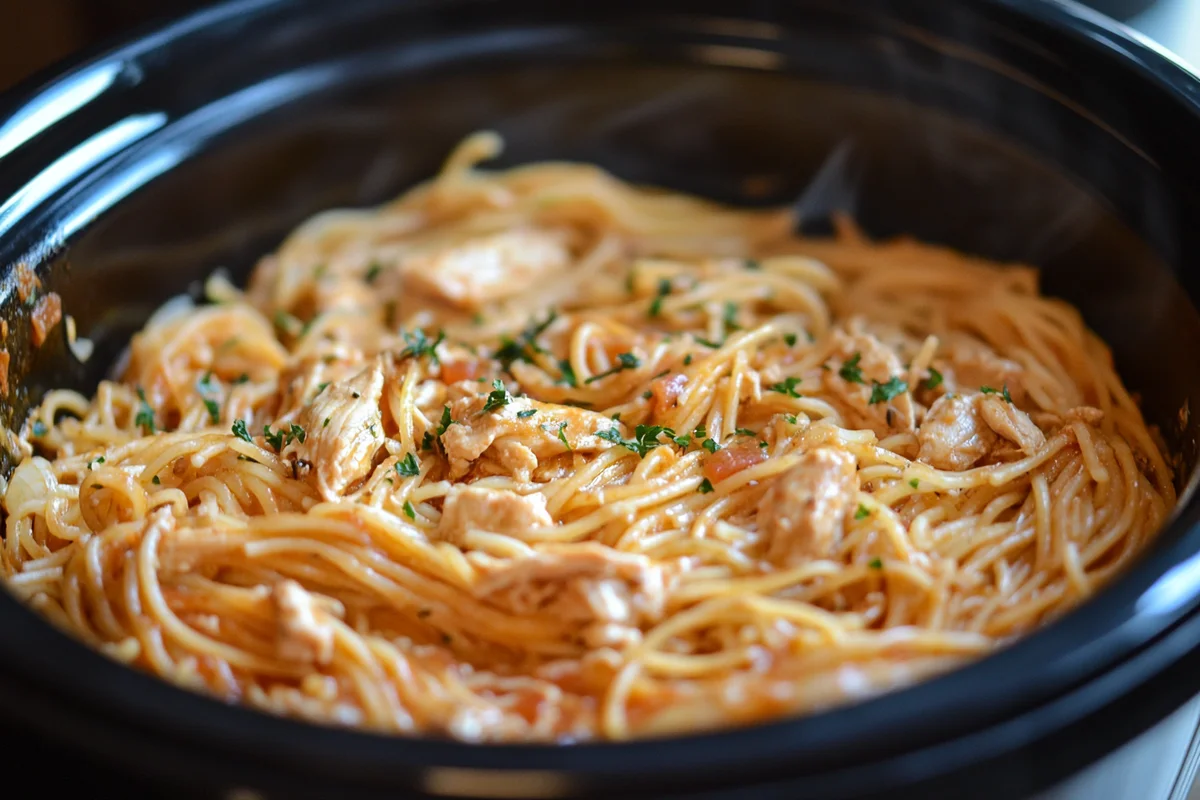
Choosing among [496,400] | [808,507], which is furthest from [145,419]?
[808,507]

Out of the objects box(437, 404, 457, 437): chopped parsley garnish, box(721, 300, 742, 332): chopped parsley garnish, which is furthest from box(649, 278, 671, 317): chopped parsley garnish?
box(437, 404, 457, 437): chopped parsley garnish

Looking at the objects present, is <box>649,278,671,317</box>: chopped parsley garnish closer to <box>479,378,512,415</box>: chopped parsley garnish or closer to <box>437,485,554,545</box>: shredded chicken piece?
<box>479,378,512,415</box>: chopped parsley garnish

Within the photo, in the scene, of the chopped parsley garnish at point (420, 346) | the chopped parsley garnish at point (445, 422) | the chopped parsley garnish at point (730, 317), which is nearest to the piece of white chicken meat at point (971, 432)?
the chopped parsley garnish at point (730, 317)

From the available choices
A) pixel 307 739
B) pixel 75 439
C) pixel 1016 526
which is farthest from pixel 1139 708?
pixel 75 439

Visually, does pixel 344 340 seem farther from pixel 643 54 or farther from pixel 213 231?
pixel 643 54

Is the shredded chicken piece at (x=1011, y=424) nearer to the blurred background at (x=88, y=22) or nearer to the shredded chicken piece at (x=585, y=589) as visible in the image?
the shredded chicken piece at (x=585, y=589)
